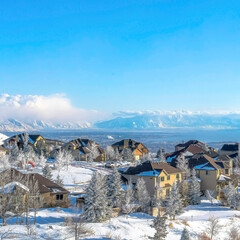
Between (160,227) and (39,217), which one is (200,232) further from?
(39,217)

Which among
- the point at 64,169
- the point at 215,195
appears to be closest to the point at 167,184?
the point at 215,195

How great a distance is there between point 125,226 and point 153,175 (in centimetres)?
1584

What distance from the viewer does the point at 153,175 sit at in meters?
42.8

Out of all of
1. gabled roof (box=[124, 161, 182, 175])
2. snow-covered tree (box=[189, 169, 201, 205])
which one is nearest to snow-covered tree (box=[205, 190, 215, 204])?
snow-covered tree (box=[189, 169, 201, 205])

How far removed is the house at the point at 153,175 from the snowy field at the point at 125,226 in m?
5.72

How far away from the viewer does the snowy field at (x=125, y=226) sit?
23.5 meters

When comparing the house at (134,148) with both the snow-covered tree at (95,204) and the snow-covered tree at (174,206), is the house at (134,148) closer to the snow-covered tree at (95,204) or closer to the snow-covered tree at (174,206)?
the snow-covered tree at (174,206)

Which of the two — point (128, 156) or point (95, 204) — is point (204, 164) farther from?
point (128, 156)

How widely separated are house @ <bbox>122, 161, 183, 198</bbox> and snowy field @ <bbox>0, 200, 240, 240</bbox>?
5.72 m

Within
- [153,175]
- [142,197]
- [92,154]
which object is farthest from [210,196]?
[92,154]

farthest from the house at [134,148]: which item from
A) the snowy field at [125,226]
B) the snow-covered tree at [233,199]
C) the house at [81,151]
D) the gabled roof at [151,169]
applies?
the snowy field at [125,226]

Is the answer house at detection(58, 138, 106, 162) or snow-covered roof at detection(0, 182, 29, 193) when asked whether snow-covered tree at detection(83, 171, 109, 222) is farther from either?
house at detection(58, 138, 106, 162)

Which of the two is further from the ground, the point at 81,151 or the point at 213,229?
the point at 81,151

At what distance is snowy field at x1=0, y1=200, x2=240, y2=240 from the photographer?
2350cm
